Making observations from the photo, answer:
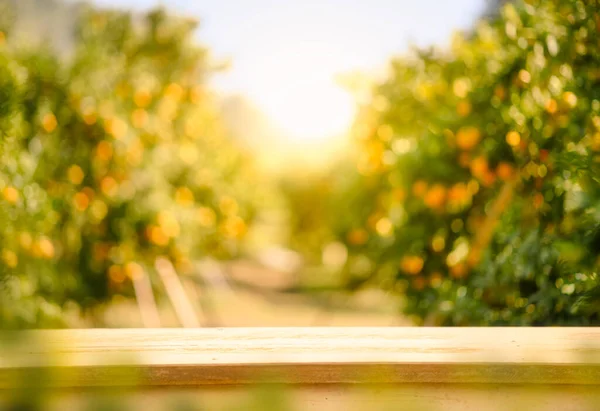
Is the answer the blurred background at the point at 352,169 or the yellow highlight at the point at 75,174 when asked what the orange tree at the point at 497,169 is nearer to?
the blurred background at the point at 352,169

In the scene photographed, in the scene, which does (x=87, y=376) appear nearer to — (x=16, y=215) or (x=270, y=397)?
(x=270, y=397)

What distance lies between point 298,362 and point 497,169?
7.03 feet

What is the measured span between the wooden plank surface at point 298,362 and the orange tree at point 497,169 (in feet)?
1.93

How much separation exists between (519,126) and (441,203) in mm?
828

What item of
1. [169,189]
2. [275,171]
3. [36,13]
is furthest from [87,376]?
[275,171]

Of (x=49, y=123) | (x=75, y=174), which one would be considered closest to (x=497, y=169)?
(x=49, y=123)

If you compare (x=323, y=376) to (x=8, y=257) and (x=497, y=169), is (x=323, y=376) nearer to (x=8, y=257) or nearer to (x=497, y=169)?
(x=497, y=169)

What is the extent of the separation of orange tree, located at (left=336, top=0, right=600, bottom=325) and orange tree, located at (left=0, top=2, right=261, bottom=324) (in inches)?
71.6

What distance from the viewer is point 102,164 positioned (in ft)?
15.3

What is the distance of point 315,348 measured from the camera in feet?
5.04

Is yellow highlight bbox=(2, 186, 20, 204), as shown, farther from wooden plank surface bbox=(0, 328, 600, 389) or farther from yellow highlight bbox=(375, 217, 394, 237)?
yellow highlight bbox=(375, 217, 394, 237)

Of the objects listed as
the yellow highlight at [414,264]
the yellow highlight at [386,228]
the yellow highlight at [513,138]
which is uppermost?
the yellow highlight at [513,138]

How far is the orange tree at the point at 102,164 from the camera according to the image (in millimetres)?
3455

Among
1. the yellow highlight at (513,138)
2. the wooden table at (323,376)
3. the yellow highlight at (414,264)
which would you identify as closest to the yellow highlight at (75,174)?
the yellow highlight at (414,264)
